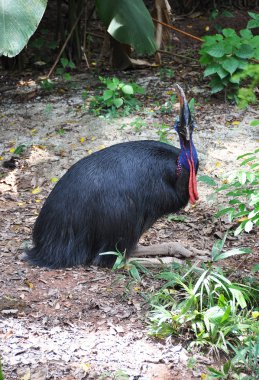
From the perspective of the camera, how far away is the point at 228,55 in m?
6.55

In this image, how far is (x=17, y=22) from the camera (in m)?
5.31

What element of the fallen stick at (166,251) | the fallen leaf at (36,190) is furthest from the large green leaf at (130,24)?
the fallen stick at (166,251)

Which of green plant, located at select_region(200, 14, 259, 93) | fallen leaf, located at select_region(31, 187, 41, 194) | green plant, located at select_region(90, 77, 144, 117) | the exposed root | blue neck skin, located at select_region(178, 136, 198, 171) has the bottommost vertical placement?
the exposed root

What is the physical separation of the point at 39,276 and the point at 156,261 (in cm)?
78

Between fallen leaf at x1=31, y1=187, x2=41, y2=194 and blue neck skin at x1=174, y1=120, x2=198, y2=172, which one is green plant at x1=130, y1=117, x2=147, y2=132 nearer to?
fallen leaf at x1=31, y1=187, x2=41, y2=194

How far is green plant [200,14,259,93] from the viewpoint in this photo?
6.45 m

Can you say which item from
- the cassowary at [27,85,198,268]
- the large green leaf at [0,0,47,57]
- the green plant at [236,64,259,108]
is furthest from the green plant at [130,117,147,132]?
the green plant at [236,64,259,108]

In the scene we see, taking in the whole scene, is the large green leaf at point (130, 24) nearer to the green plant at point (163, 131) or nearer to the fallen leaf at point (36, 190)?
the green plant at point (163, 131)

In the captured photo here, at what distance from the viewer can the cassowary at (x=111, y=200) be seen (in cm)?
435

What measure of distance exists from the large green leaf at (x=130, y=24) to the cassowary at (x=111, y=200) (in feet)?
6.73

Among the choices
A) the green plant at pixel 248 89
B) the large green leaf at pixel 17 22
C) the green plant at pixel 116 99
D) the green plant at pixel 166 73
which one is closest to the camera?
the green plant at pixel 248 89

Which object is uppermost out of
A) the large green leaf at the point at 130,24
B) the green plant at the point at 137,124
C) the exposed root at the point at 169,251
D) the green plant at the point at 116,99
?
the large green leaf at the point at 130,24

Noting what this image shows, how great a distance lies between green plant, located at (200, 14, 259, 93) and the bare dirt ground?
0.31 meters

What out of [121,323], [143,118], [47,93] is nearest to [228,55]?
[143,118]
